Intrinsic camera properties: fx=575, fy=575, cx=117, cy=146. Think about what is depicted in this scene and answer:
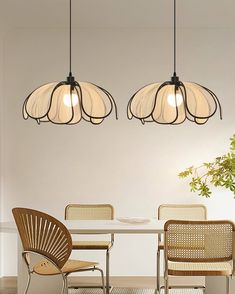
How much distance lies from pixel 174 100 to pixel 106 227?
1141 mm

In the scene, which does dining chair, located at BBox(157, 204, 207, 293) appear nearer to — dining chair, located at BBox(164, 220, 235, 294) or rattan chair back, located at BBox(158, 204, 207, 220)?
rattan chair back, located at BBox(158, 204, 207, 220)

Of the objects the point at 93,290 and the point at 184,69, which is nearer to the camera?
the point at 93,290

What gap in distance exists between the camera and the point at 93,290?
5129mm

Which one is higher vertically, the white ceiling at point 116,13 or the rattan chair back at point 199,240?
the white ceiling at point 116,13

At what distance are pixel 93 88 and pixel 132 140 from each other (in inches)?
84.8

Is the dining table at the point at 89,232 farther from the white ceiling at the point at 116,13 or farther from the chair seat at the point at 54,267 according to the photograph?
the white ceiling at the point at 116,13

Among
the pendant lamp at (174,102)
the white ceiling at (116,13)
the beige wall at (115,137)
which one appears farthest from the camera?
the beige wall at (115,137)

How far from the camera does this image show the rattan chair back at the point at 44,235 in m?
3.66

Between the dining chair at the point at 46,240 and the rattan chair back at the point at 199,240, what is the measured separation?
65 cm

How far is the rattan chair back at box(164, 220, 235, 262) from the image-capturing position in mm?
3676

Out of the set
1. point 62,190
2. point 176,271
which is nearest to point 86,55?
point 62,190

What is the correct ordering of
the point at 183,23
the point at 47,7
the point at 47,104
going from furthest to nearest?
the point at 183,23 → the point at 47,7 → the point at 47,104

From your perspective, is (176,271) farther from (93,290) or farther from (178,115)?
(93,290)

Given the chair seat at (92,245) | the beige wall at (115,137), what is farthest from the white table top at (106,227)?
the beige wall at (115,137)
